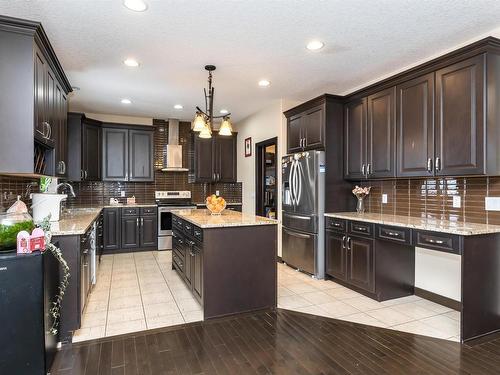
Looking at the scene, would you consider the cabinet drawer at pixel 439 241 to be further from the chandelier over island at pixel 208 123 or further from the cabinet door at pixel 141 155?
the cabinet door at pixel 141 155

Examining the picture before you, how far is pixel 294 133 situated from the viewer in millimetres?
4766

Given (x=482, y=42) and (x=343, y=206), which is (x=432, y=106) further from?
(x=343, y=206)

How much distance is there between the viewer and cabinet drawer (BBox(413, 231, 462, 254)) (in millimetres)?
2542

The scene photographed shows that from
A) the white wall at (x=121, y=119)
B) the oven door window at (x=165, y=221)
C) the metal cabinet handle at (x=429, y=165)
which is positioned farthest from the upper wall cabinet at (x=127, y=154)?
the metal cabinet handle at (x=429, y=165)

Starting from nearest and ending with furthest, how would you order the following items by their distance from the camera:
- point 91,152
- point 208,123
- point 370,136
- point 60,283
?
1. point 60,283
2. point 208,123
3. point 370,136
4. point 91,152

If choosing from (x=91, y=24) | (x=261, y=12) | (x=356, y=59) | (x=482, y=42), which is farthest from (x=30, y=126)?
(x=482, y=42)

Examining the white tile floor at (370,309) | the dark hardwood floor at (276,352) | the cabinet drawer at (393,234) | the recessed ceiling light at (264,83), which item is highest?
the recessed ceiling light at (264,83)

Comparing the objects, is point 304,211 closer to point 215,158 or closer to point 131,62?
point 131,62

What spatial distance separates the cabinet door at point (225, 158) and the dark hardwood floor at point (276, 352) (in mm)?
4211

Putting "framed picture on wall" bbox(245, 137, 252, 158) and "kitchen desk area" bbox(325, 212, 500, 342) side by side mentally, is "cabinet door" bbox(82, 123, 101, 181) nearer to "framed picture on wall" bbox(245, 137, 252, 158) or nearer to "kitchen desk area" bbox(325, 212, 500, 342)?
"framed picture on wall" bbox(245, 137, 252, 158)

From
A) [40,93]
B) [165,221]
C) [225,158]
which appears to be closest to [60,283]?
[40,93]

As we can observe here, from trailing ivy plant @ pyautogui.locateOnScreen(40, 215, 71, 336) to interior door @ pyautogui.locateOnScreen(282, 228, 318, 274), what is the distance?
2.85 m

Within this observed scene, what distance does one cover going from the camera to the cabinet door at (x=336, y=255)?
3.82 m

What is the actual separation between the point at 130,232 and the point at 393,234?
182 inches
